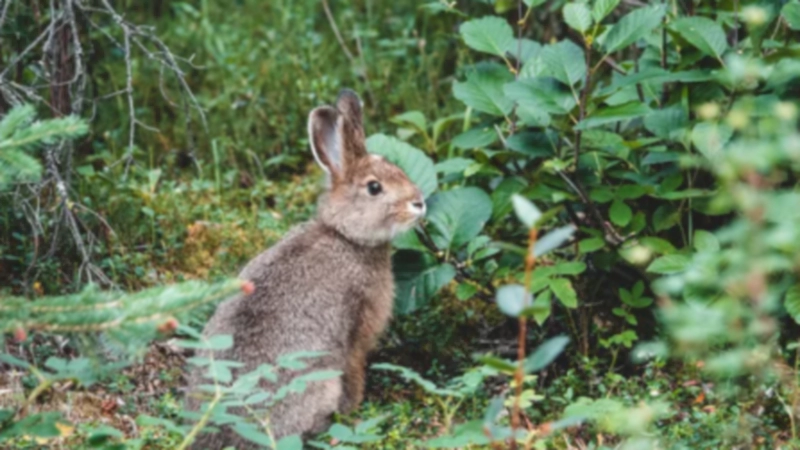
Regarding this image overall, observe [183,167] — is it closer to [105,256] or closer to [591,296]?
[105,256]

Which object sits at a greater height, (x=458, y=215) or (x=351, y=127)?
(x=351, y=127)

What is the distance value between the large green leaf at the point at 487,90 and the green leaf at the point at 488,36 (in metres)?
0.16

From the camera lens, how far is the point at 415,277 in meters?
5.38

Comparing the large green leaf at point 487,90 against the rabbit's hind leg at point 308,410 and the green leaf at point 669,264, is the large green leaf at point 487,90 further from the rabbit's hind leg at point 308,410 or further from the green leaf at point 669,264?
the rabbit's hind leg at point 308,410

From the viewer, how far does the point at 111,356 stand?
497cm

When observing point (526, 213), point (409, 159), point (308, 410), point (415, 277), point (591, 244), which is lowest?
point (308, 410)

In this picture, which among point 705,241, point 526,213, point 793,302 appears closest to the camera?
point 526,213

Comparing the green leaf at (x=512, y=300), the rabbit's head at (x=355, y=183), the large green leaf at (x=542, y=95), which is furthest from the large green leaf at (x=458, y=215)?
the green leaf at (x=512, y=300)

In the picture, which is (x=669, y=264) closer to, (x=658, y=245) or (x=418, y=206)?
(x=658, y=245)

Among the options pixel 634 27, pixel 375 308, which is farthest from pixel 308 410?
pixel 634 27

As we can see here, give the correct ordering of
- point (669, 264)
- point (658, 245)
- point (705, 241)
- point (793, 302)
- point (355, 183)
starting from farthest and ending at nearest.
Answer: point (355, 183)
point (658, 245)
point (705, 241)
point (669, 264)
point (793, 302)

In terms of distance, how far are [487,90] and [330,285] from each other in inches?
43.6

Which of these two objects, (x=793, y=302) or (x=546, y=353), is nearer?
(x=546, y=353)

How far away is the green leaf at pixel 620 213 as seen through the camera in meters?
4.88
